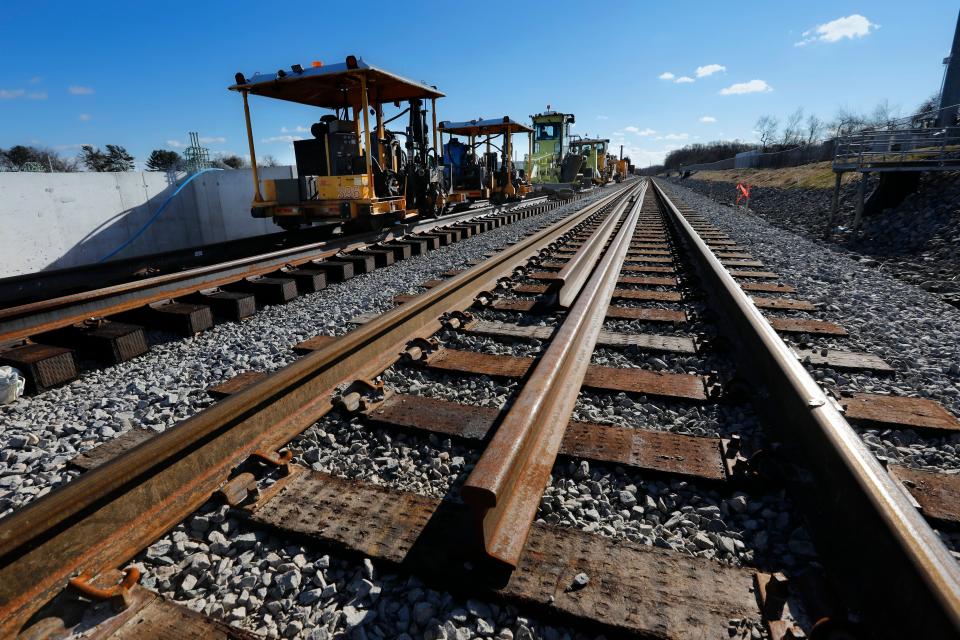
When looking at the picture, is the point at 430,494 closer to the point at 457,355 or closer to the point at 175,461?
the point at 175,461

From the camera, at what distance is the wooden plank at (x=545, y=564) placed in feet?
4.40

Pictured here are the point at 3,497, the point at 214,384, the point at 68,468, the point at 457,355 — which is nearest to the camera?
the point at 3,497

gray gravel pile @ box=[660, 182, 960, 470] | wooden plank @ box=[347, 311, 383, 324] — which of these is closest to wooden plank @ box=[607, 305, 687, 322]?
gray gravel pile @ box=[660, 182, 960, 470]

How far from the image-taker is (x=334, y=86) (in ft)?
28.8

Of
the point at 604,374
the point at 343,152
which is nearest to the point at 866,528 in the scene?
the point at 604,374

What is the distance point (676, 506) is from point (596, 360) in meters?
1.37

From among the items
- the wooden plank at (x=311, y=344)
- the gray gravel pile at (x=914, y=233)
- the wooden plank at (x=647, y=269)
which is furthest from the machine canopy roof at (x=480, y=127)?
the wooden plank at (x=311, y=344)

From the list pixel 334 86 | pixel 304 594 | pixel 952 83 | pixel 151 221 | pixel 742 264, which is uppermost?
pixel 952 83

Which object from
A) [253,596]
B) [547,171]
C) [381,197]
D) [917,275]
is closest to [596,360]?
[253,596]

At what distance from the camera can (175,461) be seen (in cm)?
181

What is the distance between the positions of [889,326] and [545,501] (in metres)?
3.60

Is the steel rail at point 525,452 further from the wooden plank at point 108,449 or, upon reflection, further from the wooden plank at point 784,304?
the wooden plank at point 784,304

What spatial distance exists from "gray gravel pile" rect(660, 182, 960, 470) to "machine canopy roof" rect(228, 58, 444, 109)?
6.33 m

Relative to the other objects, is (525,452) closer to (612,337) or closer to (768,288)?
(612,337)
